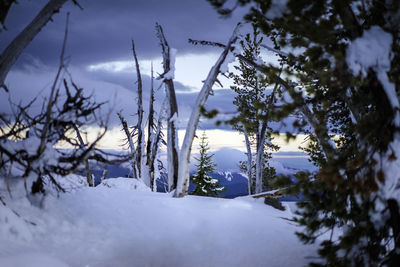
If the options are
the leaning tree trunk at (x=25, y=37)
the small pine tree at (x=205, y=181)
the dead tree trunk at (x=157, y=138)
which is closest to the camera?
the leaning tree trunk at (x=25, y=37)

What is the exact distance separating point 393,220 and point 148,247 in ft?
10.3

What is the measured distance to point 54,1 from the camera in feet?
14.9

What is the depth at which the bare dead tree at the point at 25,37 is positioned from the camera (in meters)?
4.26

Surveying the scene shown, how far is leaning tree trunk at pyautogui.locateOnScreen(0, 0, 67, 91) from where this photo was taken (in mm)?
4262

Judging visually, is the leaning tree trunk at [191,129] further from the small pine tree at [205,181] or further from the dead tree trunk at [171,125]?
the small pine tree at [205,181]

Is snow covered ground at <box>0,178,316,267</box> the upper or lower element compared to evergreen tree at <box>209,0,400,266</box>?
lower

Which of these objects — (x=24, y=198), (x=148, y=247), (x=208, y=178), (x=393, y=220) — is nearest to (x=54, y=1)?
(x=24, y=198)

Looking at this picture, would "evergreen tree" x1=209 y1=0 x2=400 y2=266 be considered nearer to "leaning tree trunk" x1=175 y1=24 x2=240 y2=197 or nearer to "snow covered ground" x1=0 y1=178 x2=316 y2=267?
"snow covered ground" x1=0 y1=178 x2=316 y2=267

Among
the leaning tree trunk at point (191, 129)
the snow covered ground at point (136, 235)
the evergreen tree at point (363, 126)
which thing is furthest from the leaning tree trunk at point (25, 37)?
the leaning tree trunk at point (191, 129)

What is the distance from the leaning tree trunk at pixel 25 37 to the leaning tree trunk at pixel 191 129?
10.4 ft

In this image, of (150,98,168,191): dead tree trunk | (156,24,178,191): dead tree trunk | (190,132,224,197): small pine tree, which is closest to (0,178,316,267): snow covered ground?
(156,24,178,191): dead tree trunk

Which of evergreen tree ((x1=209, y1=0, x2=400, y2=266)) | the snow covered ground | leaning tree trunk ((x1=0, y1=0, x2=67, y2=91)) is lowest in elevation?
the snow covered ground

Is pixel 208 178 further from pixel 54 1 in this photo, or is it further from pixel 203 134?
pixel 54 1

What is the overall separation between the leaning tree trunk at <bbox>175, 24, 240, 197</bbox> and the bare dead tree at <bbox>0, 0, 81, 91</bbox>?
125 inches
